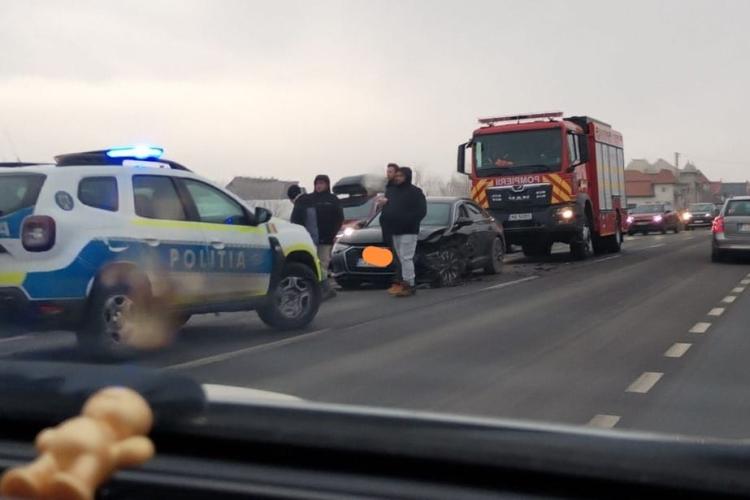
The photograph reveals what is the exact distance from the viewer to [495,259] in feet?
56.5

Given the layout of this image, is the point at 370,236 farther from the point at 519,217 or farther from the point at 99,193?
the point at 99,193

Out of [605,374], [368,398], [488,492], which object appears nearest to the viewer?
[488,492]

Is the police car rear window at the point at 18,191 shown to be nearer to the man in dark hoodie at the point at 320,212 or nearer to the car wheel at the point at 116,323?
the car wheel at the point at 116,323

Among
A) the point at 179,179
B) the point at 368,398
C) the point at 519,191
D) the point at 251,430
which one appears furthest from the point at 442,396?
the point at 519,191

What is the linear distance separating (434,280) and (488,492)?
12951 mm

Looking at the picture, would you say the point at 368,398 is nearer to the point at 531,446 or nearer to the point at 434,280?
the point at 531,446

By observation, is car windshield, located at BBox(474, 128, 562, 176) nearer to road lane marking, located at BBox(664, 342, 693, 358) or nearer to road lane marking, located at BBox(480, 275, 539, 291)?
road lane marking, located at BBox(480, 275, 539, 291)

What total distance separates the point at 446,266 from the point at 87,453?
13576 millimetres

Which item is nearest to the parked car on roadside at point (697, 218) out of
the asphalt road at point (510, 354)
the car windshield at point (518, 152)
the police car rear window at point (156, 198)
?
the car windshield at point (518, 152)

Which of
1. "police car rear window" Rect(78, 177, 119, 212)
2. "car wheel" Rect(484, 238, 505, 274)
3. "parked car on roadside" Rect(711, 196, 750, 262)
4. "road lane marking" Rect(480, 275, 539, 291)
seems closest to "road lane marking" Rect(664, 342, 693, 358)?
"police car rear window" Rect(78, 177, 119, 212)

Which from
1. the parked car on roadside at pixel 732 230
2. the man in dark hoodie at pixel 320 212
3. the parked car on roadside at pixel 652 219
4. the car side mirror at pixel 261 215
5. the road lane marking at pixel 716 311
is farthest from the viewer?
the parked car on roadside at pixel 652 219

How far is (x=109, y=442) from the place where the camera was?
169 centimetres

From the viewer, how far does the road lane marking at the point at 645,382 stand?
6.79 meters

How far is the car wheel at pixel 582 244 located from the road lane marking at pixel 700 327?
10.6m
